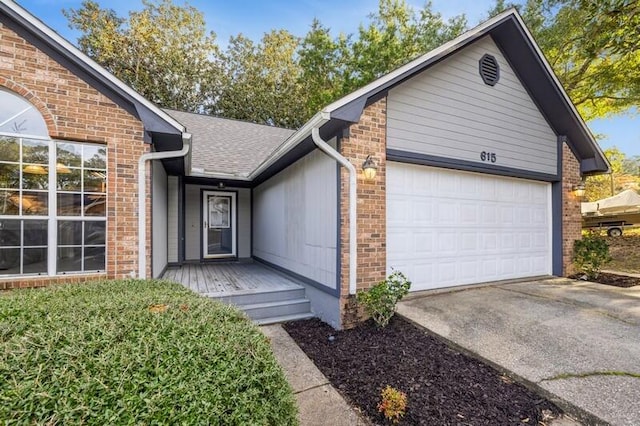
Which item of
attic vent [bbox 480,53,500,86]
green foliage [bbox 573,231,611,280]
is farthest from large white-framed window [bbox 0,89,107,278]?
green foliage [bbox 573,231,611,280]

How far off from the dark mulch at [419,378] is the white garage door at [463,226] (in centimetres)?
140

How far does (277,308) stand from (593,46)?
32.1ft

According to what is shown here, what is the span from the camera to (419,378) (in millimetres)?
3096

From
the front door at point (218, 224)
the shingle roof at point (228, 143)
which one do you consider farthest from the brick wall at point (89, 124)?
the front door at point (218, 224)

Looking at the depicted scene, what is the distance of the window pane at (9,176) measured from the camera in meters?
3.99

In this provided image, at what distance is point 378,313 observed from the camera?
4.37m

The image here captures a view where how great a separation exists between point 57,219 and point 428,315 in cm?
545

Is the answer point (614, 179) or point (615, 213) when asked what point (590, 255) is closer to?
point (615, 213)

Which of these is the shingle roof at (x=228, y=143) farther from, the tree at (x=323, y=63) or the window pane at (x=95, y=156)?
the tree at (x=323, y=63)

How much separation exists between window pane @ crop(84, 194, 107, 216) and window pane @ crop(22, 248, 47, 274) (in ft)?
2.38

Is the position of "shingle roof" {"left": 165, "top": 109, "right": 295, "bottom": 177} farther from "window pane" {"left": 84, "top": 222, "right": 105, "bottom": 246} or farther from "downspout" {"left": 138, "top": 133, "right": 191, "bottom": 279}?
"window pane" {"left": 84, "top": 222, "right": 105, "bottom": 246}

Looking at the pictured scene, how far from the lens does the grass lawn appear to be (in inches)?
330

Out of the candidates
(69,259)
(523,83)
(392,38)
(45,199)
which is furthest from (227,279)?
(392,38)

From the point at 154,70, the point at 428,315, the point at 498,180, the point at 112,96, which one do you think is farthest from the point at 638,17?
the point at 154,70
